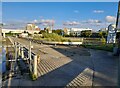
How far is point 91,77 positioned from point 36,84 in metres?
2.22

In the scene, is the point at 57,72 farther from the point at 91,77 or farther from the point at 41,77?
the point at 91,77

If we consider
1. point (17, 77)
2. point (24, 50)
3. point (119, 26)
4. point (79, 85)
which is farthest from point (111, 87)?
point (119, 26)

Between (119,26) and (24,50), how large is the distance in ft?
27.0

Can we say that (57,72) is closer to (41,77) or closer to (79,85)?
(41,77)

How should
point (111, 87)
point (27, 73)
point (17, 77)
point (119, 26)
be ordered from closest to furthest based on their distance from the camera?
point (111, 87) → point (17, 77) → point (27, 73) → point (119, 26)

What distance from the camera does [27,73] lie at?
8008 mm

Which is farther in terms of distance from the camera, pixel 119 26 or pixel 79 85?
pixel 119 26

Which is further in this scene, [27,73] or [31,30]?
[31,30]

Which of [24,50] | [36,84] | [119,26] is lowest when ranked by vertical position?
[36,84]

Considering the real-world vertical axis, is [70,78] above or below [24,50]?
below

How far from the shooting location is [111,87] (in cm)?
620

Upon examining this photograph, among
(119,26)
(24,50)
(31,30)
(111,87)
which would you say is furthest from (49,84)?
(31,30)

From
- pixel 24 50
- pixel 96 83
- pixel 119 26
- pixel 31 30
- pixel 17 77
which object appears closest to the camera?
pixel 96 83

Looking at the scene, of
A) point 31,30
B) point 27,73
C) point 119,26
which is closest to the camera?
point 27,73
